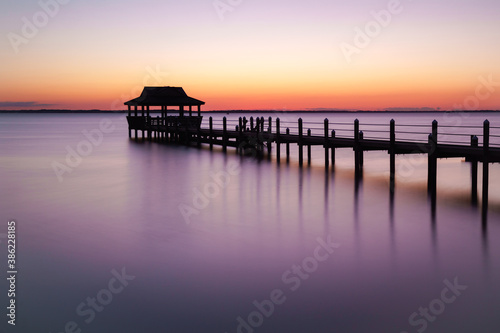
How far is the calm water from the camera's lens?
21.6ft

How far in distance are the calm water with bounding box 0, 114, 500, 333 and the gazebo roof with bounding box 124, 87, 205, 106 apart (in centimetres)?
2270

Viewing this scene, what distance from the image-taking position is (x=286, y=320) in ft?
21.1

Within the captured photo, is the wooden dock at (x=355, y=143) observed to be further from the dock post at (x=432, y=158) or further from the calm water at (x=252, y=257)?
the calm water at (x=252, y=257)

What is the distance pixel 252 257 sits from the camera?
30.5 ft

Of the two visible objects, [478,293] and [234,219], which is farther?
[234,219]

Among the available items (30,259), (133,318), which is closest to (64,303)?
(133,318)

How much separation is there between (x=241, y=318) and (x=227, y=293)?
2.79 ft

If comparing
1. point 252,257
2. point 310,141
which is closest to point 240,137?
point 310,141

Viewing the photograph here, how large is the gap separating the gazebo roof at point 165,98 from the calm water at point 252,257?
22698 mm

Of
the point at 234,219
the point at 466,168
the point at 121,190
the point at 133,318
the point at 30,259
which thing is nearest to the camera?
the point at 133,318

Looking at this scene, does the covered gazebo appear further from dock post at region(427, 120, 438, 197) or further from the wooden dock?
dock post at region(427, 120, 438, 197)

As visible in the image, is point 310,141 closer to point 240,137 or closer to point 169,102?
point 240,137

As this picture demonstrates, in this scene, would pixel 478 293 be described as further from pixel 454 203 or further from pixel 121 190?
pixel 121 190

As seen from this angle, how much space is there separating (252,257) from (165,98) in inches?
1342
